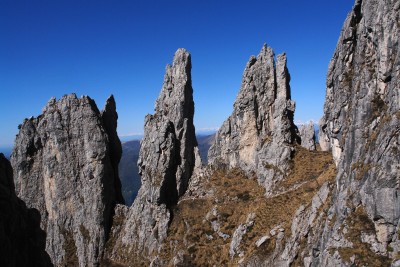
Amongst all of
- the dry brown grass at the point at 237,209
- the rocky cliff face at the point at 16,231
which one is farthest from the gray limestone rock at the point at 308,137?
the rocky cliff face at the point at 16,231

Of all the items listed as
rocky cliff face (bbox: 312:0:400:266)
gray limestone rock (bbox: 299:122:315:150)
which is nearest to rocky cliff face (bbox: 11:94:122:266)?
gray limestone rock (bbox: 299:122:315:150)

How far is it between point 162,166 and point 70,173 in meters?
29.0

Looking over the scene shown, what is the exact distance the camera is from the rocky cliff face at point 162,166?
8756 centimetres

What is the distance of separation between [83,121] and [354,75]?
76.0 metres

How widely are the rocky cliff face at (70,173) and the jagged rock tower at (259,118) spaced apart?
32455 mm

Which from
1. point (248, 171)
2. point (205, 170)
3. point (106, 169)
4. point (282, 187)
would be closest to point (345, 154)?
point (282, 187)

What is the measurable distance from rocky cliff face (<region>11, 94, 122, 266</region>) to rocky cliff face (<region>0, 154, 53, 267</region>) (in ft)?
157

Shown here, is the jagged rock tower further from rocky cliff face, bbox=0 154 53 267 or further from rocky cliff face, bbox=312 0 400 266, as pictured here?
rocky cliff face, bbox=0 154 53 267

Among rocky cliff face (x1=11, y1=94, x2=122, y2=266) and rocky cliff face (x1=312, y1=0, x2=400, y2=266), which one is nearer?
rocky cliff face (x1=312, y1=0, x2=400, y2=266)

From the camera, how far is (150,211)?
292 feet

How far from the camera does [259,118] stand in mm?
94375

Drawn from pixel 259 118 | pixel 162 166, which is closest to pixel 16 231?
pixel 162 166

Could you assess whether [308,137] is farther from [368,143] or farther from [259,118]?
[368,143]

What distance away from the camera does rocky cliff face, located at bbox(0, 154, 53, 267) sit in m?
38.4
